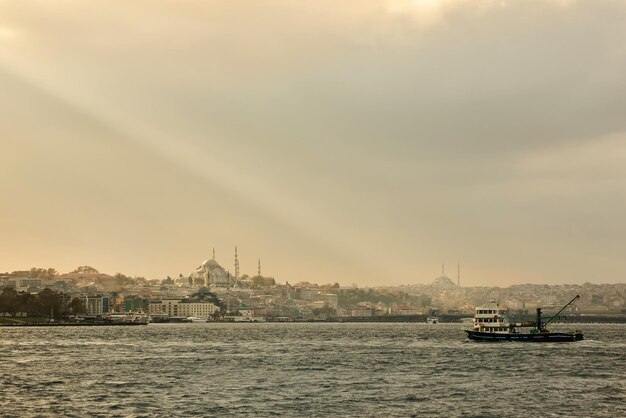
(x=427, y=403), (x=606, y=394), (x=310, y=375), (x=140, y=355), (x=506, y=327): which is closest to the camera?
(x=427, y=403)

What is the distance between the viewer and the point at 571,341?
127m

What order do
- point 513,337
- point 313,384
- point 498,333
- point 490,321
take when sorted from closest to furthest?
point 313,384 < point 498,333 < point 513,337 < point 490,321

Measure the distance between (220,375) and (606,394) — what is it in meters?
28.0

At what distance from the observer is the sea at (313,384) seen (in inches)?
2002

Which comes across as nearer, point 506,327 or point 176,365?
point 176,365

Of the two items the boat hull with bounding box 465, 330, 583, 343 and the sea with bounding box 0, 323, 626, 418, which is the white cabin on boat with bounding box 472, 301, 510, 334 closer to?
the boat hull with bounding box 465, 330, 583, 343

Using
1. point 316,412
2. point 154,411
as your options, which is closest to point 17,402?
point 154,411

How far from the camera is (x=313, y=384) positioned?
63500 mm

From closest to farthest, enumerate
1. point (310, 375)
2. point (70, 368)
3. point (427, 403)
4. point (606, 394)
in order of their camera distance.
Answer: point (427, 403), point (606, 394), point (310, 375), point (70, 368)

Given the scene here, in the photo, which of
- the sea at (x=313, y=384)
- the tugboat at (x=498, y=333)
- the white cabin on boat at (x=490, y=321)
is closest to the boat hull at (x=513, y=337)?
the tugboat at (x=498, y=333)

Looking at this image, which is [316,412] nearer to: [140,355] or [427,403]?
[427,403]

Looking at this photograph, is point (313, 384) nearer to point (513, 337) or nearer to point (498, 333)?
point (498, 333)

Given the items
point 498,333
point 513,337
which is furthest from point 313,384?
point 513,337

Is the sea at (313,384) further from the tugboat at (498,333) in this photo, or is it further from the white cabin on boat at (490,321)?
→ the white cabin on boat at (490,321)
